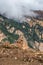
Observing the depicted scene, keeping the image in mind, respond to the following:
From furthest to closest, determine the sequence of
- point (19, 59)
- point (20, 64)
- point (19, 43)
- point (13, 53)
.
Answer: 1. point (19, 43)
2. point (13, 53)
3. point (19, 59)
4. point (20, 64)

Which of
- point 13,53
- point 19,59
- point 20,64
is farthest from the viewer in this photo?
point 13,53

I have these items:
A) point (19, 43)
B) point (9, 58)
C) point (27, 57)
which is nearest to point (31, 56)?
point (27, 57)

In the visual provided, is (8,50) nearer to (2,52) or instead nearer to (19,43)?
(2,52)

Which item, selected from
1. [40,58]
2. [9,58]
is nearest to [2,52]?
[9,58]

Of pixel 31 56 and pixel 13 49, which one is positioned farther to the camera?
pixel 13 49

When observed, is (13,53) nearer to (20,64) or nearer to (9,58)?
(9,58)

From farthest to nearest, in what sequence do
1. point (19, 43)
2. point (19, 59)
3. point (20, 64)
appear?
1. point (19, 43)
2. point (19, 59)
3. point (20, 64)

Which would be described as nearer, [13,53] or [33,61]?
[33,61]

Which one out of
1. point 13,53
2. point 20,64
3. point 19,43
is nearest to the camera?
point 20,64
